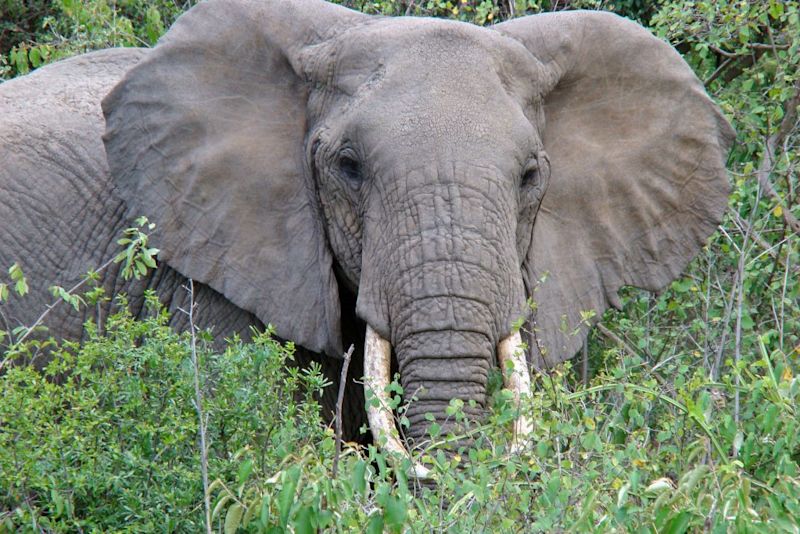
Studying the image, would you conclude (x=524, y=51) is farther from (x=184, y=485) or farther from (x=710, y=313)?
(x=184, y=485)

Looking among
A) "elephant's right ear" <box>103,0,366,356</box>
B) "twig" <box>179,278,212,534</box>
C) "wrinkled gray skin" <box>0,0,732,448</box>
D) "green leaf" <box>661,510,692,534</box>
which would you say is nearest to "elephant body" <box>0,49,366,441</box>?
"wrinkled gray skin" <box>0,0,732,448</box>

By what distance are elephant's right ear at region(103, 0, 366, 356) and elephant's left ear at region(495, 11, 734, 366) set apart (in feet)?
2.41

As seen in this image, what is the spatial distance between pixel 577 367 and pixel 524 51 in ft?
5.68

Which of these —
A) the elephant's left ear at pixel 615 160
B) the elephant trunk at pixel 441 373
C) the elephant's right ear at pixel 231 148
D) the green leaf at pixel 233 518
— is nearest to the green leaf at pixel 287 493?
the green leaf at pixel 233 518

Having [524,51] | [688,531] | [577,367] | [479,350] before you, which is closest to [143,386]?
[479,350]

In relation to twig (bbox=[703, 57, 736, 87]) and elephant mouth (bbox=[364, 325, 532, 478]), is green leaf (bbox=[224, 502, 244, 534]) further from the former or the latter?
twig (bbox=[703, 57, 736, 87])

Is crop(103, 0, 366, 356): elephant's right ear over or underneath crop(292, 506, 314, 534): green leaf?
underneath

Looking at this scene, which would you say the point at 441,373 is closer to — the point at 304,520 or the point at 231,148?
the point at 231,148

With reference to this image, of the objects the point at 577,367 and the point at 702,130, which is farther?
the point at 577,367

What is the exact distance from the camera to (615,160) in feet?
19.2

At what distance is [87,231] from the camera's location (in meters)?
6.02

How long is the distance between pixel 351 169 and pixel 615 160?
3.48ft

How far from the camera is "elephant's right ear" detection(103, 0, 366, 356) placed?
552cm

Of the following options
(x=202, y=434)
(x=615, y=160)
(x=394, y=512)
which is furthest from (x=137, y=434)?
(x=615, y=160)
